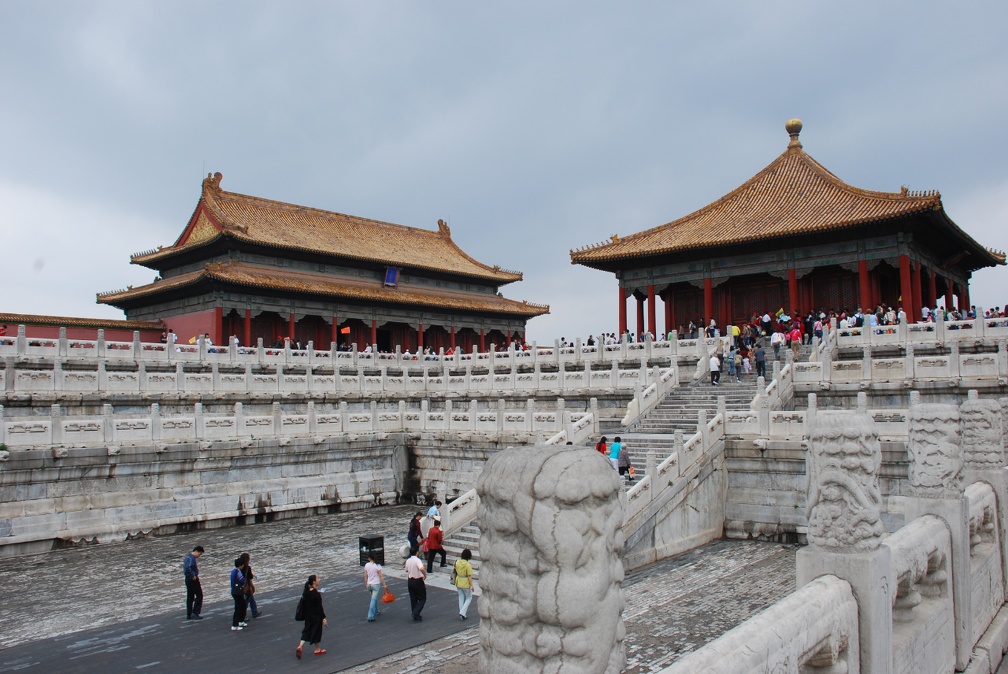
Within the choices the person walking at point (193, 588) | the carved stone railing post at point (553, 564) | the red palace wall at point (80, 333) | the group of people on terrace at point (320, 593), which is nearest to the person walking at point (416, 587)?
the group of people on terrace at point (320, 593)

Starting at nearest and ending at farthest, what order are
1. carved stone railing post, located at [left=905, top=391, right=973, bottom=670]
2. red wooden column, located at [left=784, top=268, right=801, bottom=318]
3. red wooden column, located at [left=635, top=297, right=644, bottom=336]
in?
carved stone railing post, located at [left=905, top=391, right=973, bottom=670]
red wooden column, located at [left=784, top=268, right=801, bottom=318]
red wooden column, located at [left=635, top=297, right=644, bottom=336]

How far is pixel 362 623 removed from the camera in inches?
454

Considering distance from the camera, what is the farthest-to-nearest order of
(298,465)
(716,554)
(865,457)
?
1. (298,465)
2. (716,554)
3. (865,457)

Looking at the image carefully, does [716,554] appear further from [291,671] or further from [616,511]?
[616,511]

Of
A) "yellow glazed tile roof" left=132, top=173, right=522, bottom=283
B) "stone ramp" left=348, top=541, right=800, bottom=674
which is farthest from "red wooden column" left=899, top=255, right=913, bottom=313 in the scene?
"yellow glazed tile roof" left=132, top=173, right=522, bottom=283

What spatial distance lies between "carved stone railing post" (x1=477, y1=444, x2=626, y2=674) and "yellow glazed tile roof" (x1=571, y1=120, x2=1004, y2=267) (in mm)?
29174

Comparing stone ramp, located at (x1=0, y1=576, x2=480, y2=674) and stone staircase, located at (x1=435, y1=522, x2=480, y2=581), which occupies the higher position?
stone staircase, located at (x1=435, y1=522, x2=480, y2=581)

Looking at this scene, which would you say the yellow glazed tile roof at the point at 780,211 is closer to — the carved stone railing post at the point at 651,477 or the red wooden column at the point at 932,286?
the red wooden column at the point at 932,286

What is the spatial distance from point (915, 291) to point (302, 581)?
26.4 metres

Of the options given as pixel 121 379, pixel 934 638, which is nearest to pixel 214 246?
pixel 121 379

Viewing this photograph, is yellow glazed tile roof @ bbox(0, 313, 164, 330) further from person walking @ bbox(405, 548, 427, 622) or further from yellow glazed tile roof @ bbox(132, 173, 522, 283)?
person walking @ bbox(405, 548, 427, 622)

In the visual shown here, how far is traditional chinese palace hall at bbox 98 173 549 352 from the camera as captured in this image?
3747 cm

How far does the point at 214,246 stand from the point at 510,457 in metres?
38.2

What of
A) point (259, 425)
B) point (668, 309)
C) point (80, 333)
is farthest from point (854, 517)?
point (80, 333)
